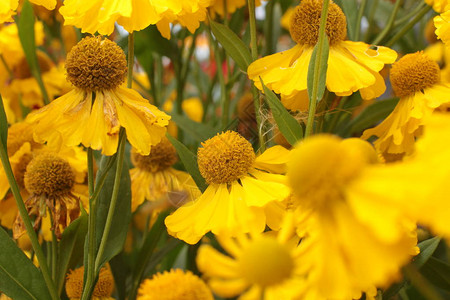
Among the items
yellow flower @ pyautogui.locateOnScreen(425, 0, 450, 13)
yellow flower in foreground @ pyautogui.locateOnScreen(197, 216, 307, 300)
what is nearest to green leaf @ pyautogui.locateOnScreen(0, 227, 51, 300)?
yellow flower in foreground @ pyautogui.locateOnScreen(197, 216, 307, 300)

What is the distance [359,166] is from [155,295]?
29 cm

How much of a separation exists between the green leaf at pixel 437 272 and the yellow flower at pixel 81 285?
1.18ft

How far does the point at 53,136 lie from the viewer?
1.90 ft

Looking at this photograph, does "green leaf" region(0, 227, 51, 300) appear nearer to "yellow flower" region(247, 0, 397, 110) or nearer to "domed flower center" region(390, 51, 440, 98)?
"yellow flower" region(247, 0, 397, 110)

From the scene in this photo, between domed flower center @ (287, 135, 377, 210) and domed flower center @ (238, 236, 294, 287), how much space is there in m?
0.03

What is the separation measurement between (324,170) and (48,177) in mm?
487

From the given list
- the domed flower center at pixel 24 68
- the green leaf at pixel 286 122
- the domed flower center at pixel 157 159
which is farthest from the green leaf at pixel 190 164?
the domed flower center at pixel 24 68

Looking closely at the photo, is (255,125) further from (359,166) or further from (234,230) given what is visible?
(359,166)

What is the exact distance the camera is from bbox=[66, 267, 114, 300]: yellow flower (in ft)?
2.12

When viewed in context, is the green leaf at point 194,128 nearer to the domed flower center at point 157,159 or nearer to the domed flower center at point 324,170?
the domed flower center at point 157,159

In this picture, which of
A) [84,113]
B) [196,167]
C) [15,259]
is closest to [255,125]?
[196,167]

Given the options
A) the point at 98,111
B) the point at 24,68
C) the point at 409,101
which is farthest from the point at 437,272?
the point at 24,68

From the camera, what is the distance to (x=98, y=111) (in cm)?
58

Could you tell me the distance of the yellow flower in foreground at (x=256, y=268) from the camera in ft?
0.90
